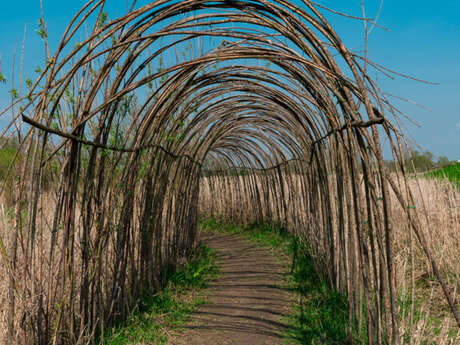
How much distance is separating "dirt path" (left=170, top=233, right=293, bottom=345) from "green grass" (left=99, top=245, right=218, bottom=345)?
140mm

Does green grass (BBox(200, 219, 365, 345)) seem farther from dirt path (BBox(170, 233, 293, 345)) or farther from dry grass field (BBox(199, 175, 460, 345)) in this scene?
dry grass field (BBox(199, 175, 460, 345))

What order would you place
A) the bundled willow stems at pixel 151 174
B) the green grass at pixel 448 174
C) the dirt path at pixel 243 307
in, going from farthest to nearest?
the green grass at pixel 448 174 < the dirt path at pixel 243 307 < the bundled willow stems at pixel 151 174

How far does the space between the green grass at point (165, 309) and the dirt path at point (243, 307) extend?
0.46ft

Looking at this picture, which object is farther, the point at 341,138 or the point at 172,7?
the point at 341,138

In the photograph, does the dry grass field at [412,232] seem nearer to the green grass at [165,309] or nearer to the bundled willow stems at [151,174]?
the bundled willow stems at [151,174]

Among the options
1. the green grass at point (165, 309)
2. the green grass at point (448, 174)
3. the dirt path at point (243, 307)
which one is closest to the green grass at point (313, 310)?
the dirt path at point (243, 307)

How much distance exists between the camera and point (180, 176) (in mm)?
5688

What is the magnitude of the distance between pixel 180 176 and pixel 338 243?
2.64 m

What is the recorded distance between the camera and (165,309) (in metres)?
4.15

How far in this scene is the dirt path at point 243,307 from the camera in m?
3.64

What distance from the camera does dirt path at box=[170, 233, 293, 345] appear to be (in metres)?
3.64

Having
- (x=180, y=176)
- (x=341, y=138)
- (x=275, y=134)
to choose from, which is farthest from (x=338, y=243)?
(x=275, y=134)

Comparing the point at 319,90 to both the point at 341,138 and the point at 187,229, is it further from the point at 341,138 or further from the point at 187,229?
the point at 187,229

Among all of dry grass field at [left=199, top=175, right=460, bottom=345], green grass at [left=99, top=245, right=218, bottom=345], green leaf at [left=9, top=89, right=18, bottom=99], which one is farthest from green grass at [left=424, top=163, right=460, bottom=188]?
green leaf at [left=9, top=89, right=18, bottom=99]
